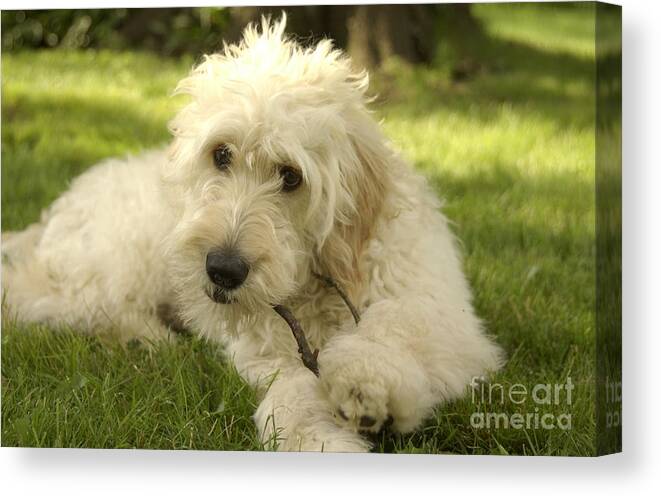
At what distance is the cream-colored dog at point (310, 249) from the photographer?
9.46ft

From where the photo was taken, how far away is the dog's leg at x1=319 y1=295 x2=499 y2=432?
2756mm

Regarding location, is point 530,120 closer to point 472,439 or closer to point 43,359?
point 472,439

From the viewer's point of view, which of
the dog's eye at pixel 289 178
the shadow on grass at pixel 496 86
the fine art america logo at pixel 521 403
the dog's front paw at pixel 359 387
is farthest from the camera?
the shadow on grass at pixel 496 86

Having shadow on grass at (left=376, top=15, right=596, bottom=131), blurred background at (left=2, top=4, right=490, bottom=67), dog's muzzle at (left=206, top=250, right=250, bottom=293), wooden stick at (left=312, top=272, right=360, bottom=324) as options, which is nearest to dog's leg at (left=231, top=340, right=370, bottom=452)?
wooden stick at (left=312, top=272, right=360, bottom=324)

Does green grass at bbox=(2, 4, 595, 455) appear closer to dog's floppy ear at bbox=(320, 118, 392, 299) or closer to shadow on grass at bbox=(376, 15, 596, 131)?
shadow on grass at bbox=(376, 15, 596, 131)

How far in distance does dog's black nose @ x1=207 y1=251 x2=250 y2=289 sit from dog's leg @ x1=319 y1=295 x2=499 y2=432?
0.31 meters

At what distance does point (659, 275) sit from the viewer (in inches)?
127

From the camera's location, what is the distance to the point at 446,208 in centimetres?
425

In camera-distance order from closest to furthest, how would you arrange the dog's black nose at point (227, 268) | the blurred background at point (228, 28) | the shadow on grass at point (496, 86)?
1. the dog's black nose at point (227, 268)
2. the blurred background at point (228, 28)
3. the shadow on grass at point (496, 86)

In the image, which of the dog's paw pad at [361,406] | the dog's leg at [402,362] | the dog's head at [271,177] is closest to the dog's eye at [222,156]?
the dog's head at [271,177]

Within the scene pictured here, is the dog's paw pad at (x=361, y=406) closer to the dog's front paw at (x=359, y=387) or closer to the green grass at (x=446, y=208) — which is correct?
the dog's front paw at (x=359, y=387)

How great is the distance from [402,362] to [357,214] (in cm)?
51

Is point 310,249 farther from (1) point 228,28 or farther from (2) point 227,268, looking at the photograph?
(1) point 228,28

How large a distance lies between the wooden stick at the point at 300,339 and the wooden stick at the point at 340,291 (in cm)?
15
